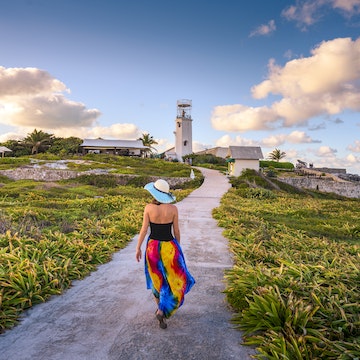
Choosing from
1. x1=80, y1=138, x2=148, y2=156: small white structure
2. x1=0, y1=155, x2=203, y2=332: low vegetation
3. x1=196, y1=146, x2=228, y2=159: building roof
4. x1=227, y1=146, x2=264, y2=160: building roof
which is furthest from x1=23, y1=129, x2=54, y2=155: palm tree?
x1=0, y1=155, x2=203, y2=332: low vegetation

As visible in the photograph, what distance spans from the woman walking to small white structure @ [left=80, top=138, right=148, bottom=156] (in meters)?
65.1

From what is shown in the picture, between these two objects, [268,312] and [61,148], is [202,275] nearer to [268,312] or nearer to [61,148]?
[268,312]

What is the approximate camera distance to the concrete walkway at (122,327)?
3869mm

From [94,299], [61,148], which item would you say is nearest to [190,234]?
[94,299]

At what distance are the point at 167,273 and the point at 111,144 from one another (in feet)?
220

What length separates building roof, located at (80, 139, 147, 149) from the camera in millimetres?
68600

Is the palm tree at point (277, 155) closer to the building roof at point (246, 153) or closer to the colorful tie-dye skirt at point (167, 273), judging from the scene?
the building roof at point (246, 153)

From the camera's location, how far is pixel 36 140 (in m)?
66.6

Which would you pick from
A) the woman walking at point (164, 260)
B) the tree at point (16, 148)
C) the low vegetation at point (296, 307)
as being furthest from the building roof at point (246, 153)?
the tree at point (16, 148)

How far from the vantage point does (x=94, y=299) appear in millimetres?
5398

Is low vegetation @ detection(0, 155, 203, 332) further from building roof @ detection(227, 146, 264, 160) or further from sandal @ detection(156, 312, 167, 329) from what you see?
building roof @ detection(227, 146, 264, 160)

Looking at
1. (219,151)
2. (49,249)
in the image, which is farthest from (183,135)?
(49,249)

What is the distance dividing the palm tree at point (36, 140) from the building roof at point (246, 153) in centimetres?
4037

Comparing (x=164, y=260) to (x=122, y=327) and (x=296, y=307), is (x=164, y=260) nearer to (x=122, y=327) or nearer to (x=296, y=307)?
(x=122, y=327)
